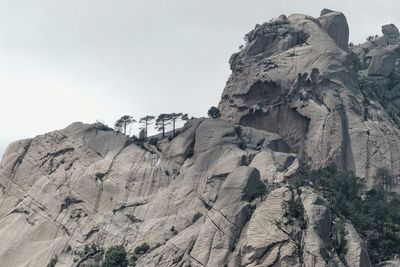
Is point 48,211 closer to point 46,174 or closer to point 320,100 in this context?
point 46,174

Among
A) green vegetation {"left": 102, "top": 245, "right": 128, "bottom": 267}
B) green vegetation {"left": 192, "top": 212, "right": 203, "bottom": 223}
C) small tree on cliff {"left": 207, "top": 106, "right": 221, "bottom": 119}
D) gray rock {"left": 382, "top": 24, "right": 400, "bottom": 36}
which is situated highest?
gray rock {"left": 382, "top": 24, "right": 400, "bottom": 36}

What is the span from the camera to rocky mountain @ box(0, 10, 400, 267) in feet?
336

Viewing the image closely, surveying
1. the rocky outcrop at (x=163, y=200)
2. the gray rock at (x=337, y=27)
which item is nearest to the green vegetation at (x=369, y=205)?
the rocky outcrop at (x=163, y=200)

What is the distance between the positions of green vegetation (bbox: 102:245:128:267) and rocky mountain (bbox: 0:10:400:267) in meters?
1.48

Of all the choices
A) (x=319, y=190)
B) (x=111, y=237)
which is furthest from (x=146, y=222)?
(x=319, y=190)

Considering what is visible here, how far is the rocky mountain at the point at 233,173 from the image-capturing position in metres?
102

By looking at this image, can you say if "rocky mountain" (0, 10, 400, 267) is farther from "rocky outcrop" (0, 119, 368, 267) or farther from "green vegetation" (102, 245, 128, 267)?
"green vegetation" (102, 245, 128, 267)

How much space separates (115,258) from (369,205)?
118ft

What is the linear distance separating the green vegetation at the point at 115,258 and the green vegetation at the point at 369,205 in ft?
84.7

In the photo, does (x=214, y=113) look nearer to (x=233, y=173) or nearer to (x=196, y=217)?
(x=233, y=173)

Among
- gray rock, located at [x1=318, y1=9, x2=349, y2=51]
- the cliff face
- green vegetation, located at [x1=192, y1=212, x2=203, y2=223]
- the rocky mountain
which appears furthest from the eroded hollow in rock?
green vegetation, located at [x1=192, y1=212, x2=203, y2=223]

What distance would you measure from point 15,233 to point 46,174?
35.5 ft

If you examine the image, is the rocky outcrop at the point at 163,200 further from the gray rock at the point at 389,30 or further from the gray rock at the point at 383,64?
the gray rock at the point at 389,30

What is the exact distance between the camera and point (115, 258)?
10588 cm
